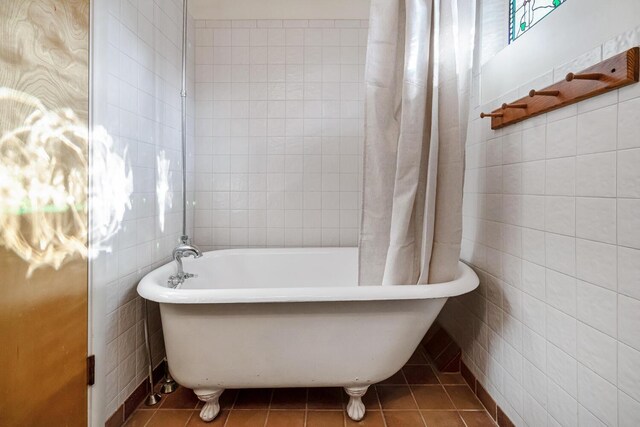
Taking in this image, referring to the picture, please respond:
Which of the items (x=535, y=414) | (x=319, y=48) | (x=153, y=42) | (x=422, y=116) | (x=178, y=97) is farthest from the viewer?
(x=319, y=48)

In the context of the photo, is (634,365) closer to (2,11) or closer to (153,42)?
(2,11)

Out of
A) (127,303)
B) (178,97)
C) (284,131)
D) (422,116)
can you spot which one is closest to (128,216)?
(127,303)

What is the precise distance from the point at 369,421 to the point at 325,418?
0.59ft

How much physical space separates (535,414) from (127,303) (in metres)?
1.63

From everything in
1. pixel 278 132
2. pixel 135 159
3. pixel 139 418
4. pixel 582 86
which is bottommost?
pixel 139 418

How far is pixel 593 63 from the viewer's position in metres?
0.85

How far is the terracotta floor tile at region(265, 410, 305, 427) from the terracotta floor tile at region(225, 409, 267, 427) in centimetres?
3

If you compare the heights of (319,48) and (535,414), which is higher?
(319,48)

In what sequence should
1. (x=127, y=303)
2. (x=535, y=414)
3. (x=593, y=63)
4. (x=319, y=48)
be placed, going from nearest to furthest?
1. (x=593, y=63)
2. (x=535, y=414)
3. (x=127, y=303)
4. (x=319, y=48)

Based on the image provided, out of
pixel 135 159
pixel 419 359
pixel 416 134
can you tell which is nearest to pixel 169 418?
pixel 135 159

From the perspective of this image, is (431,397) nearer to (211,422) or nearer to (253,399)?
(253,399)

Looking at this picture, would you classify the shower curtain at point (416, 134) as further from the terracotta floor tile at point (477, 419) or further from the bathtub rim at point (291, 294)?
the terracotta floor tile at point (477, 419)

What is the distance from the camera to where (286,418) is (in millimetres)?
1256

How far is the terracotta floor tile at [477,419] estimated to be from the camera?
4.03ft
